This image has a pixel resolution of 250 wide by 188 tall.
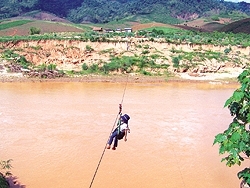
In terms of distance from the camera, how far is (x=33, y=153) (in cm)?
1292

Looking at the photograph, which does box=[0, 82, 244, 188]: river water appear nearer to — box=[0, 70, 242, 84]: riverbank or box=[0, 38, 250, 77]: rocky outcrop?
box=[0, 70, 242, 84]: riverbank

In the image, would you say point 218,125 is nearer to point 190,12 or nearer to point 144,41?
point 144,41

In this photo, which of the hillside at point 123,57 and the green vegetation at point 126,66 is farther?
the hillside at point 123,57

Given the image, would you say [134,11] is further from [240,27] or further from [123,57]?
[123,57]

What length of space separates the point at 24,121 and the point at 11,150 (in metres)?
4.30

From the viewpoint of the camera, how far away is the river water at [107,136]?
11039mm

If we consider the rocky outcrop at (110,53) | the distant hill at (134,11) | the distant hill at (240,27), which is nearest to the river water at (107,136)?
the rocky outcrop at (110,53)

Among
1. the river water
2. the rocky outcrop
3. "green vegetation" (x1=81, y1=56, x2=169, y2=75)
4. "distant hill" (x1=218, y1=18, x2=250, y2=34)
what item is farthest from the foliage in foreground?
"distant hill" (x1=218, y1=18, x2=250, y2=34)

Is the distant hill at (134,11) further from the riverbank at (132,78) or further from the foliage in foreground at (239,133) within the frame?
the foliage in foreground at (239,133)

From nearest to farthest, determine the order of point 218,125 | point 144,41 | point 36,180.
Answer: point 36,180
point 218,125
point 144,41

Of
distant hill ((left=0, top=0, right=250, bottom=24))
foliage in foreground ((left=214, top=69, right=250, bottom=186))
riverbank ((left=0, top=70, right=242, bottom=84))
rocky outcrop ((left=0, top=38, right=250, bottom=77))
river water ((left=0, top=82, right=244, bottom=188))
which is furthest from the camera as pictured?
distant hill ((left=0, top=0, right=250, bottom=24))

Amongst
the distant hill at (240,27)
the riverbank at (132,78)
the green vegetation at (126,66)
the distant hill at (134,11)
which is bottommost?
the riverbank at (132,78)

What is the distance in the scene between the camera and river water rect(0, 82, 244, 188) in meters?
11.0

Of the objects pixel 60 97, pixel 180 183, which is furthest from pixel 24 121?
pixel 180 183
